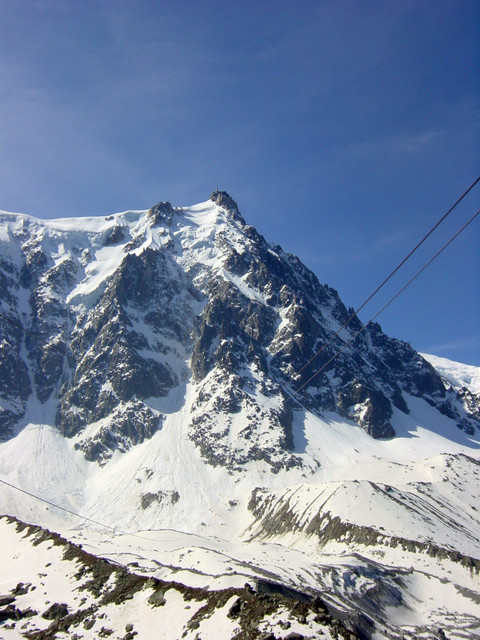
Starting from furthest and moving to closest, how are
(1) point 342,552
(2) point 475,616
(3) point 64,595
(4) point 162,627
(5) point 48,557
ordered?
(1) point 342,552 → (2) point 475,616 → (5) point 48,557 → (3) point 64,595 → (4) point 162,627

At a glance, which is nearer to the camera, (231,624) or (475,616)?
(231,624)

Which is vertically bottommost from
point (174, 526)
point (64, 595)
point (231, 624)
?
point (174, 526)

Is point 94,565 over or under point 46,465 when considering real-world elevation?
over

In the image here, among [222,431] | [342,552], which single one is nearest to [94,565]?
[342,552]

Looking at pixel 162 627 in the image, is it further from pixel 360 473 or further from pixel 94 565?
pixel 360 473

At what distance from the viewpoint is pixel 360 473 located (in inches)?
6678

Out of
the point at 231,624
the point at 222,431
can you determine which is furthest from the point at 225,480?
the point at 231,624

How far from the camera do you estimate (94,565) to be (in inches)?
1933

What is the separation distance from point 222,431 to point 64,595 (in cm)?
15421

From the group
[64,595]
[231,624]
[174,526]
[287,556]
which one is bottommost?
[174,526]

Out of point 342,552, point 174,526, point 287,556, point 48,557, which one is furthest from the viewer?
point 174,526

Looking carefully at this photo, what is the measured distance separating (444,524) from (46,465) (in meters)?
135

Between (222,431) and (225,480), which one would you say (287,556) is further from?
(222,431)

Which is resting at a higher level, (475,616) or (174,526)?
(475,616)
